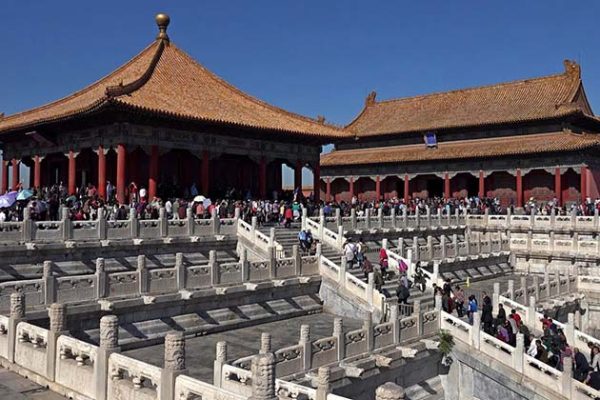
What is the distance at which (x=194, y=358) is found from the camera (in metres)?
13.5

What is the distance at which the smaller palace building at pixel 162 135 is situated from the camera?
82.2 feet

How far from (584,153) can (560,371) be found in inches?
1026

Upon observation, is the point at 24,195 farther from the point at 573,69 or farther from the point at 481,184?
the point at 573,69

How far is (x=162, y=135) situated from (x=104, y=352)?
707 inches

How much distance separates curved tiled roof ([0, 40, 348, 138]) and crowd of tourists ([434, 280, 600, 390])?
13.3m

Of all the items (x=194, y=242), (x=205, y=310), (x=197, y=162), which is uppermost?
(x=197, y=162)

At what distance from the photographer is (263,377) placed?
698 cm

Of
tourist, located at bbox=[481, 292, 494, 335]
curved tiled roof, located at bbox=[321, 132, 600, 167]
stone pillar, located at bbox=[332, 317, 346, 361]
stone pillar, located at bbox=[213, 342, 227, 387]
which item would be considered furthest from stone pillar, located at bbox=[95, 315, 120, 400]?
curved tiled roof, located at bbox=[321, 132, 600, 167]

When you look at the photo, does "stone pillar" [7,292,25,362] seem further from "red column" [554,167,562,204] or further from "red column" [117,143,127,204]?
"red column" [554,167,562,204]

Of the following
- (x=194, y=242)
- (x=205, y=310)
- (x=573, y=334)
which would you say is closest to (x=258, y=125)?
(x=194, y=242)

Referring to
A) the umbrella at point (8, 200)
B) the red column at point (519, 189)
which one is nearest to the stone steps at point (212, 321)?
the umbrella at point (8, 200)

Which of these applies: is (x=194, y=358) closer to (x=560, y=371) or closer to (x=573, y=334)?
(x=560, y=371)

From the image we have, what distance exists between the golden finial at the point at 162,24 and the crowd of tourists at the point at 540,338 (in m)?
21.5

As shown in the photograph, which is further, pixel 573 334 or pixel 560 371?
pixel 573 334
